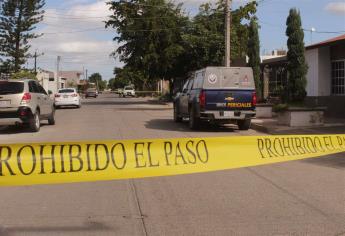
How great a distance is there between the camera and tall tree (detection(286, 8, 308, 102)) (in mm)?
19938

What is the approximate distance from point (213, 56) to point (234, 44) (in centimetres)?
233

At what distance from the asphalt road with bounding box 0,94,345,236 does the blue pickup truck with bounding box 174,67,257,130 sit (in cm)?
706

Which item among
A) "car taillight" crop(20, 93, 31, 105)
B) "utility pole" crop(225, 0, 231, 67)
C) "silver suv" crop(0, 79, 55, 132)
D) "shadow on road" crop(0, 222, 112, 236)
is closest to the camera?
"shadow on road" crop(0, 222, 112, 236)

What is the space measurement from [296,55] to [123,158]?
50.7 feet

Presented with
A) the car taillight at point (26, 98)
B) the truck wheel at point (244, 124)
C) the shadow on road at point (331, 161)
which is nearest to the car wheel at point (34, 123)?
the car taillight at point (26, 98)

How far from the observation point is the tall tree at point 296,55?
65.4ft

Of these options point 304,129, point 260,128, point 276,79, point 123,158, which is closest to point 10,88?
point 260,128

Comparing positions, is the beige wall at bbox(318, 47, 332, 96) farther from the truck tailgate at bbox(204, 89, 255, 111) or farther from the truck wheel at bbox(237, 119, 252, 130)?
the truck tailgate at bbox(204, 89, 255, 111)

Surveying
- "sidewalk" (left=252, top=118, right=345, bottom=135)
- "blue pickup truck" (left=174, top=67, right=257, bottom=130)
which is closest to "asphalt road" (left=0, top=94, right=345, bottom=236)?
"sidewalk" (left=252, top=118, right=345, bottom=135)

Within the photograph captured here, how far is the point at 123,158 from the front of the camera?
576 centimetres

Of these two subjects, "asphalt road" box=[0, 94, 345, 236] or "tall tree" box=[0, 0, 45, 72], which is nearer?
"asphalt road" box=[0, 94, 345, 236]

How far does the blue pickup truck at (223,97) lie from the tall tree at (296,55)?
273 centimetres

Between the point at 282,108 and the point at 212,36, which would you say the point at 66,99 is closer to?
the point at 212,36

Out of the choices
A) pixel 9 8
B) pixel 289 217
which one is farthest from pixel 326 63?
pixel 9 8
